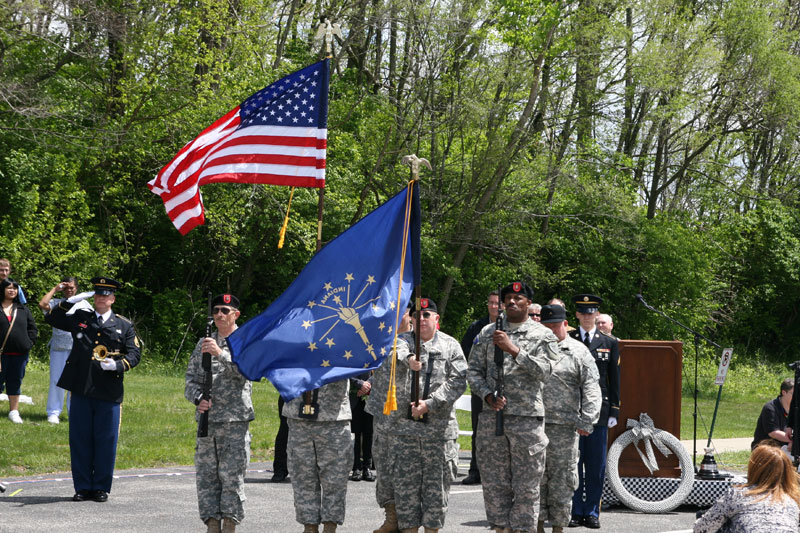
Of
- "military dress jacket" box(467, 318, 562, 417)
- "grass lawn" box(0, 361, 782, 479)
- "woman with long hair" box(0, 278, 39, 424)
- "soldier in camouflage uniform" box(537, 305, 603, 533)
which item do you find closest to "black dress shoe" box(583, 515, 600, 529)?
"soldier in camouflage uniform" box(537, 305, 603, 533)

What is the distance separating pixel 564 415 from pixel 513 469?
3.31 feet

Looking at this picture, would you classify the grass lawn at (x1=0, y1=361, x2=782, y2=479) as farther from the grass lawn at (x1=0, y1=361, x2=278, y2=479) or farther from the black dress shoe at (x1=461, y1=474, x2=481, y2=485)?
the black dress shoe at (x1=461, y1=474, x2=481, y2=485)

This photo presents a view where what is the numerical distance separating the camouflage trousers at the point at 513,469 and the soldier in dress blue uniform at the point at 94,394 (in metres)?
3.88

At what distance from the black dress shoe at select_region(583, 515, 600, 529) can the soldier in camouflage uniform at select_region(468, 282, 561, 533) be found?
2164 mm

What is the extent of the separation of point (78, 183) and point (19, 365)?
12.7 m

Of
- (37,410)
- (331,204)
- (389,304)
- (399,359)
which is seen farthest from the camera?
(331,204)

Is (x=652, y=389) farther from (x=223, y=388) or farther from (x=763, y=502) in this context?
(x=763, y=502)

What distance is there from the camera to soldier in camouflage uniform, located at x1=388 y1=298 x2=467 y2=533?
7.69 metres

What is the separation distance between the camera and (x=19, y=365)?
13391 mm

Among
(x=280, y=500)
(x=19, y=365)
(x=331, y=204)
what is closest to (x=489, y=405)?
(x=280, y=500)

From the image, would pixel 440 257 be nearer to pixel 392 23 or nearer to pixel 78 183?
pixel 392 23

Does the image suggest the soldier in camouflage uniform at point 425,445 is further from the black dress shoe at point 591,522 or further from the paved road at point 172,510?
the black dress shoe at point 591,522

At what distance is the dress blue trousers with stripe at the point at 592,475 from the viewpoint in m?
9.48

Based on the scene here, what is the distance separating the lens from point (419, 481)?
7770 millimetres
